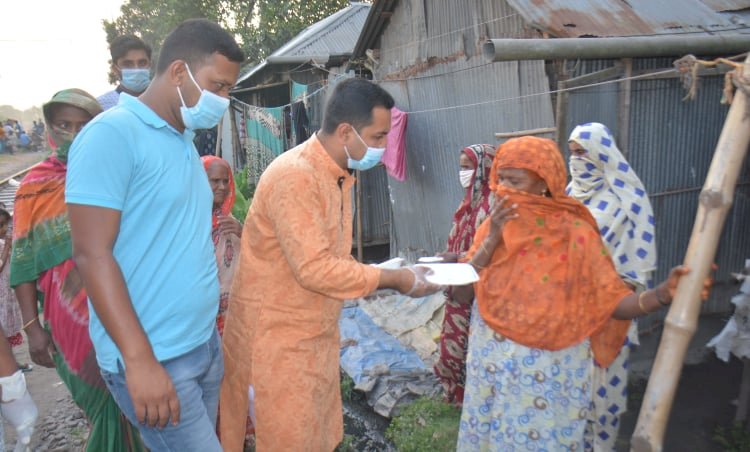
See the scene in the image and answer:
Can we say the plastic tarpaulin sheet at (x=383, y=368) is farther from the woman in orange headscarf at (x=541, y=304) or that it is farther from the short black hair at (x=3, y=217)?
the short black hair at (x=3, y=217)

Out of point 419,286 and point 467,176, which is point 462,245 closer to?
point 467,176

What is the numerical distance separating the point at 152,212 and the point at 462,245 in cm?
270

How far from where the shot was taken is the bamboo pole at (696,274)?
1402 mm

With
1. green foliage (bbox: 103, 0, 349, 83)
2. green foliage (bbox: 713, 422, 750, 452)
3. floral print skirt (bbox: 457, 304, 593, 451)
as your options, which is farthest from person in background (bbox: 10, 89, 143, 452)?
green foliage (bbox: 103, 0, 349, 83)

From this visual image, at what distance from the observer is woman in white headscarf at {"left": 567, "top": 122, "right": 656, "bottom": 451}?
3127 mm

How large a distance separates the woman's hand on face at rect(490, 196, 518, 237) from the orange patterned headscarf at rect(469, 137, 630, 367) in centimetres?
3

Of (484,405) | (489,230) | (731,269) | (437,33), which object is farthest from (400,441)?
(437,33)

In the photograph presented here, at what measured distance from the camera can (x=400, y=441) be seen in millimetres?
3637

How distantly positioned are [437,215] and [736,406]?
11.2ft

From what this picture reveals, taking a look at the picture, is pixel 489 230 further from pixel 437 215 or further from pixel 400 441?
pixel 437 215

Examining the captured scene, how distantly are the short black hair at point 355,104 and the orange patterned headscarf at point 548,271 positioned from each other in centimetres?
71

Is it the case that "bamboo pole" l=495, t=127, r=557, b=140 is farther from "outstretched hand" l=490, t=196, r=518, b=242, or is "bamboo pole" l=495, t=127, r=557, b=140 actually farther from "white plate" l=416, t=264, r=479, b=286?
"white plate" l=416, t=264, r=479, b=286

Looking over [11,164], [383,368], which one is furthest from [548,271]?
[11,164]

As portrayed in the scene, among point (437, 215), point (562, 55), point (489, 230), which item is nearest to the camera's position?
point (489, 230)
